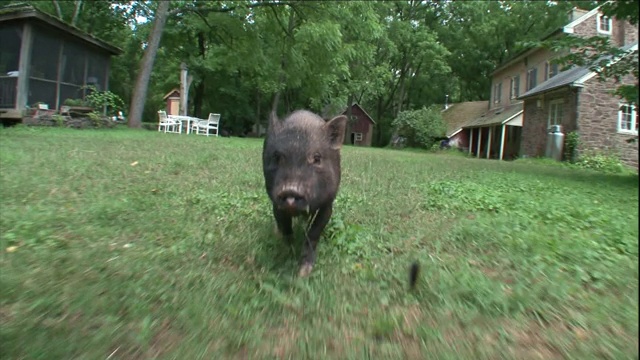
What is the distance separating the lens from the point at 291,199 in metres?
3.17

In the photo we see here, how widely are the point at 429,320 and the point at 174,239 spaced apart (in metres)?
2.75

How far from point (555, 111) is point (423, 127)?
62.5 feet

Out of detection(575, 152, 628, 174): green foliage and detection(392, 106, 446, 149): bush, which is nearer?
detection(575, 152, 628, 174): green foliage

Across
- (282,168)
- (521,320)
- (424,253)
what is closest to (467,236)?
(424,253)

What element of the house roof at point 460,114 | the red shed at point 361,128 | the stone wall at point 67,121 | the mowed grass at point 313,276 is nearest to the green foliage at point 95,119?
the stone wall at point 67,121

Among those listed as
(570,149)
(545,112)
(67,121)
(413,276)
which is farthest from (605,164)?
(67,121)

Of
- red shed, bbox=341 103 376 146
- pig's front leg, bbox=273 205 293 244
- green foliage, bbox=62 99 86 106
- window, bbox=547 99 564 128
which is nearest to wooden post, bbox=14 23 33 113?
green foliage, bbox=62 99 86 106

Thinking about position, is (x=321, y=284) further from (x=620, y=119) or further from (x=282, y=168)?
(x=620, y=119)

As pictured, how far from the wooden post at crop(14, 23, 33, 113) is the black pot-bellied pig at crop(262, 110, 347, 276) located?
59.4 ft

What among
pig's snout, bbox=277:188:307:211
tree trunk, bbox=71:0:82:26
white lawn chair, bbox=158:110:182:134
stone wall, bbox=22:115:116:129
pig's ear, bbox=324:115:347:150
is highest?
tree trunk, bbox=71:0:82:26

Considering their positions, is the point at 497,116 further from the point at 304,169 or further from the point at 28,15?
the point at 304,169

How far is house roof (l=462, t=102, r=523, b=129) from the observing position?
28.9 metres

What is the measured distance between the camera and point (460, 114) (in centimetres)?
4431

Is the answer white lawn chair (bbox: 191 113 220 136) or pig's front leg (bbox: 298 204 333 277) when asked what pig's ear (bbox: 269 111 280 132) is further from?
white lawn chair (bbox: 191 113 220 136)
